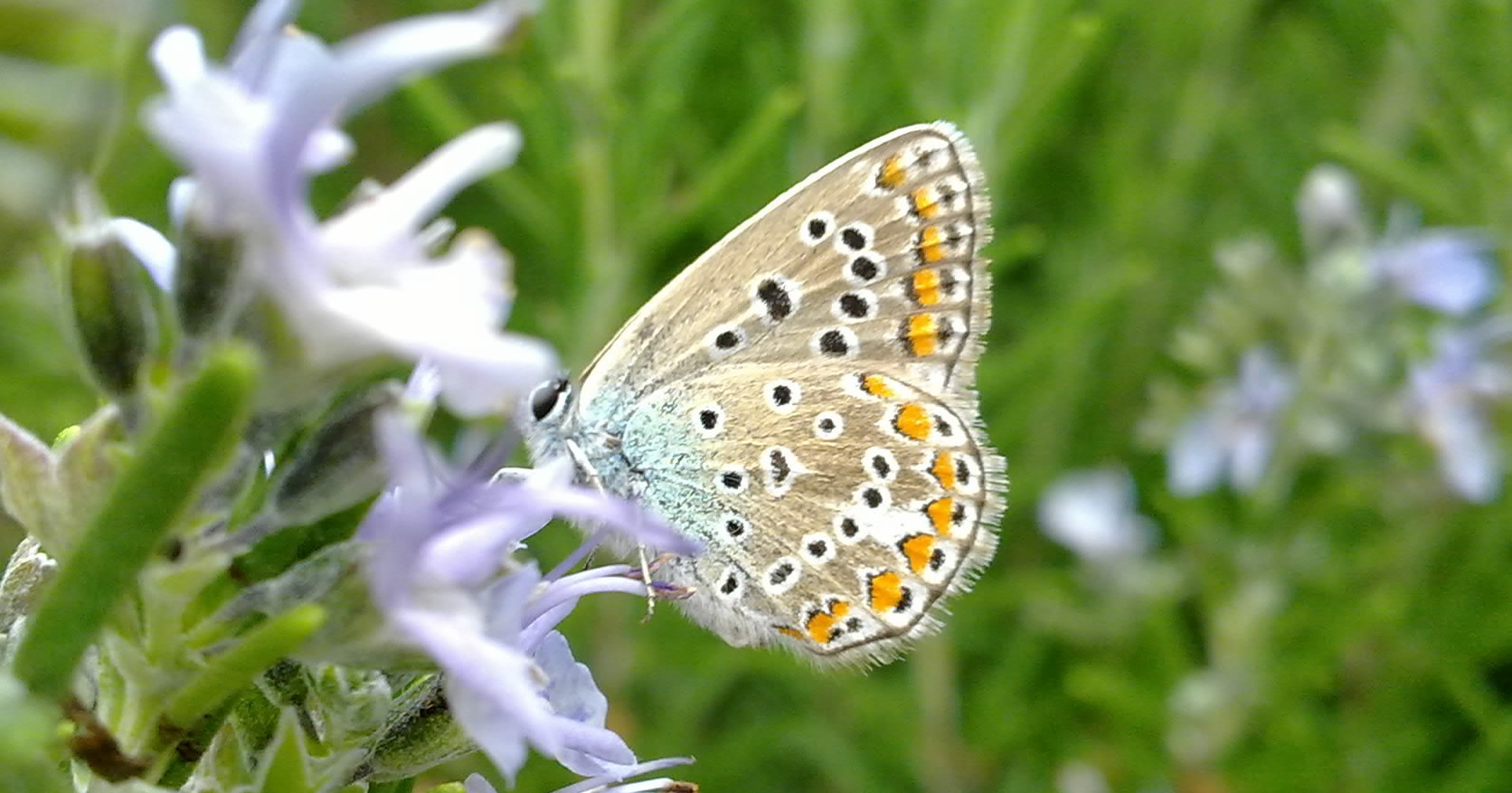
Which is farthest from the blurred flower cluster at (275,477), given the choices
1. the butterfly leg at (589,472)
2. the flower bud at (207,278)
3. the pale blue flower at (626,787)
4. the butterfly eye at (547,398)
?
the butterfly eye at (547,398)

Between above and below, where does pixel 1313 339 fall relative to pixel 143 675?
above

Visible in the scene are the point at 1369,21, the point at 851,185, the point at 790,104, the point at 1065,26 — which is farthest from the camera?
the point at 1369,21

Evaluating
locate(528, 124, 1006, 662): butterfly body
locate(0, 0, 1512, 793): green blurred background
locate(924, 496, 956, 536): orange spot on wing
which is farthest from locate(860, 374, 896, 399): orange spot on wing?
locate(0, 0, 1512, 793): green blurred background

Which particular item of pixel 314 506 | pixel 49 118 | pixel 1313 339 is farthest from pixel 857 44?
pixel 49 118

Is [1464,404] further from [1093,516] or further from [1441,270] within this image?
[1093,516]

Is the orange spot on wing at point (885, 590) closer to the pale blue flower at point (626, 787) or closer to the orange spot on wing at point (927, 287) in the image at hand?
the orange spot on wing at point (927, 287)

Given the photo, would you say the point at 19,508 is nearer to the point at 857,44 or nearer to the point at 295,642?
the point at 295,642
